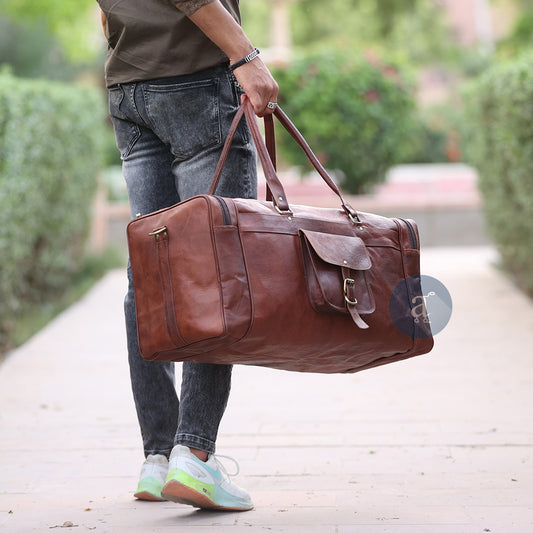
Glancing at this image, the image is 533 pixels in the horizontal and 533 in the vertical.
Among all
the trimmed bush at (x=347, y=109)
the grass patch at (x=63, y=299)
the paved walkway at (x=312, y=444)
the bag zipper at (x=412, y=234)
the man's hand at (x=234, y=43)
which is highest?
the trimmed bush at (x=347, y=109)

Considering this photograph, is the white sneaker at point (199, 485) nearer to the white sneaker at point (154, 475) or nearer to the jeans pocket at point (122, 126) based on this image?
the white sneaker at point (154, 475)

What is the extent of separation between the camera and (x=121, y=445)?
344cm

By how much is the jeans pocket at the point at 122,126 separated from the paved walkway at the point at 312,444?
101 cm

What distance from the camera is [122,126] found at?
8.60ft

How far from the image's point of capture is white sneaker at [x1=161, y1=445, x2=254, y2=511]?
240cm

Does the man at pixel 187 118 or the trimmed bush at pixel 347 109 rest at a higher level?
the trimmed bush at pixel 347 109

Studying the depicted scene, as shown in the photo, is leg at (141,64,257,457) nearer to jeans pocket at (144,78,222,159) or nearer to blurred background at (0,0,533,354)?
jeans pocket at (144,78,222,159)

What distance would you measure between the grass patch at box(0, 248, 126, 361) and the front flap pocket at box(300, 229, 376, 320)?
133 inches

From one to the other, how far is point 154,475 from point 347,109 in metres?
8.81

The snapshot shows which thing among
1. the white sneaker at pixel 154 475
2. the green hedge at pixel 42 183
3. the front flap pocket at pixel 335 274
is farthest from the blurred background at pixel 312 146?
the front flap pocket at pixel 335 274

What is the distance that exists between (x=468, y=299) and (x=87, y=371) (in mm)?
3090

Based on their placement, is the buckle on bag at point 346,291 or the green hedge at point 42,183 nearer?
the buckle on bag at point 346,291

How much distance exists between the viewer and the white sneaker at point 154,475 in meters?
2.65

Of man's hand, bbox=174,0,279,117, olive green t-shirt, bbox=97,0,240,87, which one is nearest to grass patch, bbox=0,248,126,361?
olive green t-shirt, bbox=97,0,240,87
